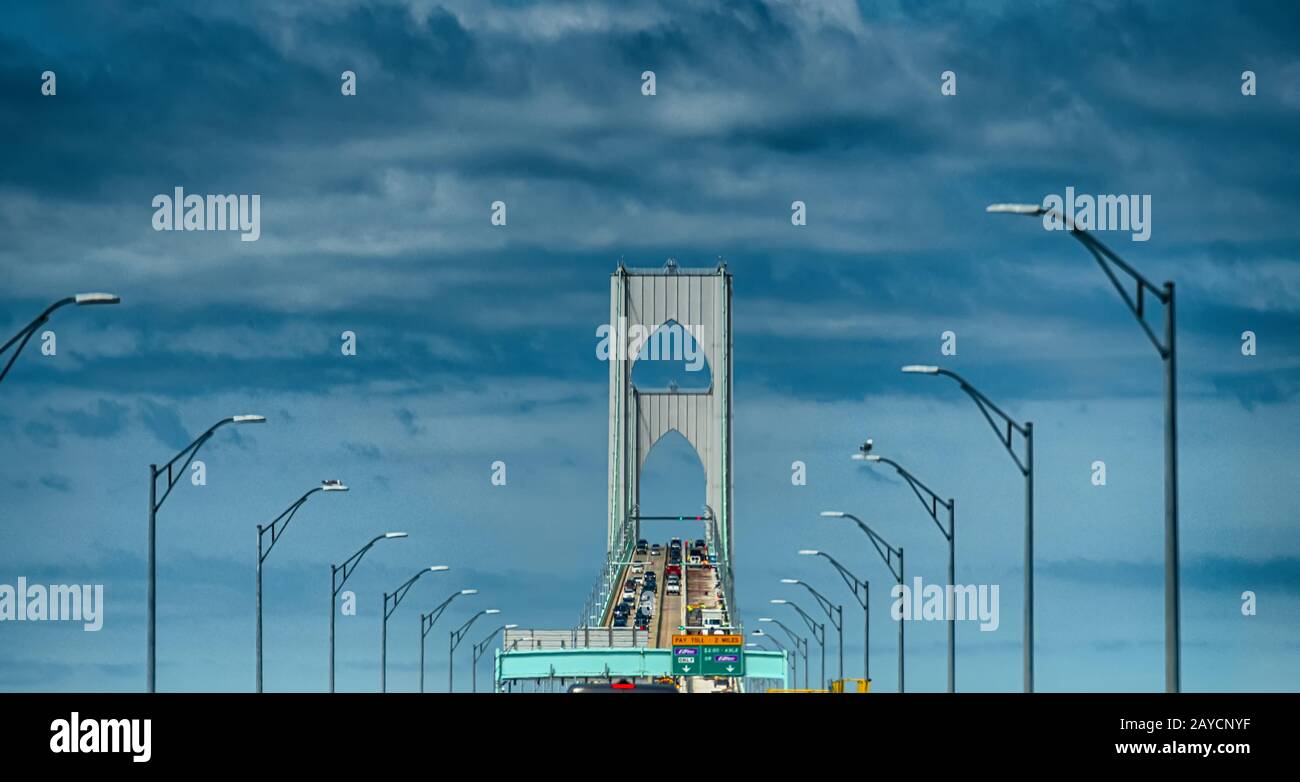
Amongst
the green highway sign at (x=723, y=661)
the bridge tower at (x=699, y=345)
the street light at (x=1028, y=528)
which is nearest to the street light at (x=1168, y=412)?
the street light at (x=1028, y=528)

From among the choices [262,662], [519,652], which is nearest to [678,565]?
[519,652]

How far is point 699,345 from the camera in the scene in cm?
17425

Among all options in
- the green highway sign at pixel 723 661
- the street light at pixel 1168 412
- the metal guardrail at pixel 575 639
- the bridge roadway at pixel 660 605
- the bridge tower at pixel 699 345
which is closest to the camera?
the street light at pixel 1168 412

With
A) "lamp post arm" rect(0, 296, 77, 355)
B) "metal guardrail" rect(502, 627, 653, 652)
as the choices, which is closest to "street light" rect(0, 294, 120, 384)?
"lamp post arm" rect(0, 296, 77, 355)

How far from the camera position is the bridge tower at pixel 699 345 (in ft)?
548

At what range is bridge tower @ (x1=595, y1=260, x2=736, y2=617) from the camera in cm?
16712

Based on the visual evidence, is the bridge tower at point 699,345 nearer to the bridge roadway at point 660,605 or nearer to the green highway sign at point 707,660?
the bridge roadway at point 660,605

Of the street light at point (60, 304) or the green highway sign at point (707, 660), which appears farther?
the green highway sign at point (707, 660)

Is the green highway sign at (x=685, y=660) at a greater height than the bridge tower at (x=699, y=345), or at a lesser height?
lesser

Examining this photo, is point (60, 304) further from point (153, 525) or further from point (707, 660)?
point (707, 660)

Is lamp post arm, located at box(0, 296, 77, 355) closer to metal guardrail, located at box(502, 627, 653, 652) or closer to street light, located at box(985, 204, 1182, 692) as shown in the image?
street light, located at box(985, 204, 1182, 692)
